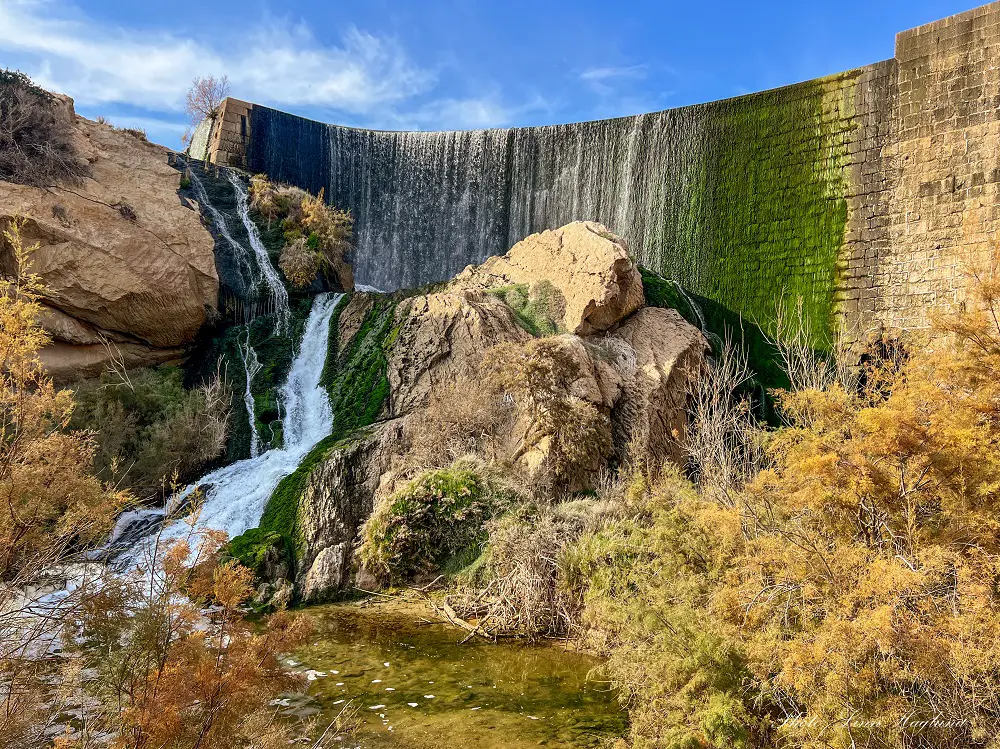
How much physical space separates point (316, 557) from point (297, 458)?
2.21 m

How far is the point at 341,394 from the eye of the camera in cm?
1102

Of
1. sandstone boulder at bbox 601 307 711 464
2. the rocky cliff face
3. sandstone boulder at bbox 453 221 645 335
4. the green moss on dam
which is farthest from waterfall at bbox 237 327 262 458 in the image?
the green moss on dam

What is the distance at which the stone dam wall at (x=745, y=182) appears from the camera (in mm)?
11438

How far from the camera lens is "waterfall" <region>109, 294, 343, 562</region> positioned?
8891 millimetres

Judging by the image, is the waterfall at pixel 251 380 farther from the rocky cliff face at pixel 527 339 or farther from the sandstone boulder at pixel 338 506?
the sandstone boulder at pixel 338 506

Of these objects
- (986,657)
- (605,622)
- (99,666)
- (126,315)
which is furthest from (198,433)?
(986,657)

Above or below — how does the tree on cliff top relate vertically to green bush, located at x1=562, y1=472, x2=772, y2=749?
above

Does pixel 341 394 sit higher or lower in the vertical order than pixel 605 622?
higher

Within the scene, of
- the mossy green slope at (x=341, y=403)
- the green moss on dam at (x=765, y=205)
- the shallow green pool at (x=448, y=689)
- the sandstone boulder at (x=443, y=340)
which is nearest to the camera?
the shallow green pool at (x=448, y=689)

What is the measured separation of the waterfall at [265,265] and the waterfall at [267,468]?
0.50 metres

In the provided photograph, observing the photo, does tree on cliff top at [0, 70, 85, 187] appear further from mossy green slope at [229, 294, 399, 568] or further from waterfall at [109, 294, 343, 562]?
A: mossy green slope at [229, 294, 399, 568]

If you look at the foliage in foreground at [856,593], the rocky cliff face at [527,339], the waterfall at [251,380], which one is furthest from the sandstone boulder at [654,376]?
the waterfall at [251,380]

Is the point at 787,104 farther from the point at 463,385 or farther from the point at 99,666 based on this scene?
the point at 99,666

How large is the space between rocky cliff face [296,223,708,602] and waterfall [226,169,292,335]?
1.50 meters
